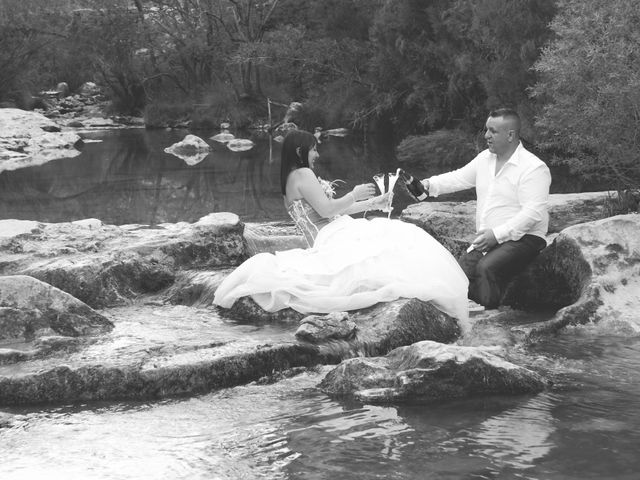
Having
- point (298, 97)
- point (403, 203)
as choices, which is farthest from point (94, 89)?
point (403, 203)

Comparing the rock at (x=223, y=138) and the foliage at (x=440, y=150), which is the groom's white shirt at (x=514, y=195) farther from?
the rock at (x=223, y=138)

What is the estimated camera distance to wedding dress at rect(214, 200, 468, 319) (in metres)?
7.06

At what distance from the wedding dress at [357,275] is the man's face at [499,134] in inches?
44.1

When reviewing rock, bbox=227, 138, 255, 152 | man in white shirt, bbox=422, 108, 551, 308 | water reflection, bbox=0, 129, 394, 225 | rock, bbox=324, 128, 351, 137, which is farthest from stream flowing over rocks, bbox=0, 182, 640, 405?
rock, bbox=324, 128, 351, 137

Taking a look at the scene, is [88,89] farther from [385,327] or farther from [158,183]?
[385,327]

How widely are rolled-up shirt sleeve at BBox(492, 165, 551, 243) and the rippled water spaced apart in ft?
6.36

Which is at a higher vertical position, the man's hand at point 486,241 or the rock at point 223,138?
the rock at point 223,138

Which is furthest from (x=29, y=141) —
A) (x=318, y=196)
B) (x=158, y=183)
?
(x=318, y=196)

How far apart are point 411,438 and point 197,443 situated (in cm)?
123

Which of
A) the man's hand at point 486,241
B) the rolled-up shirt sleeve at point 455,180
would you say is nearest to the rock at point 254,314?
the man's hand at point 486,241

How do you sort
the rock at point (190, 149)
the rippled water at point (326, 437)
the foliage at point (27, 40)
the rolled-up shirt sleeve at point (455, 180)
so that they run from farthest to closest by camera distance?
the foliage at point (27, 40) < the rock at point (190, 149) < the rolled-up shirt sleeve at point (455, 180) < the rippled water at point (326, 437)

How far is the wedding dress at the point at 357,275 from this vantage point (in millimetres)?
7059

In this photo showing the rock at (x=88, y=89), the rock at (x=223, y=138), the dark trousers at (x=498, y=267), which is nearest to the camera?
the dark trousers at (x=498, y=267)

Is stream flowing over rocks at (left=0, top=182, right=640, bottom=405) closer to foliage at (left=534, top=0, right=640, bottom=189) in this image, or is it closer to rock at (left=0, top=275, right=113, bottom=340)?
rock at (left=0, top=275, right=113, bottom=340)
